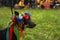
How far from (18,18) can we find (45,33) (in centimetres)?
250

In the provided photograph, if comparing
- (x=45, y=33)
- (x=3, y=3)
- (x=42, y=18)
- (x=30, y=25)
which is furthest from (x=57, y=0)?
(x=30, y=25)

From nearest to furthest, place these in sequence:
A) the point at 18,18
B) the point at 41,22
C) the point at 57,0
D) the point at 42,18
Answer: the point at 18,18, the point at 41,22, the point at 42,18, the point at 57,0

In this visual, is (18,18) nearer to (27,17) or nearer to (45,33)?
(27,17)

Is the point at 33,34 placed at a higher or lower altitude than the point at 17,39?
lower

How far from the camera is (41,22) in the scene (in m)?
7.79

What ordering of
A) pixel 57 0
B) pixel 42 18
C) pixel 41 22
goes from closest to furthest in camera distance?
pixel 41 22 → pixel 42 18 → pixel 57 0

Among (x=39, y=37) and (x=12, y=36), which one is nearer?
(x=12, y=36)

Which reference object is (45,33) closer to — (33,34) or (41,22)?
(33,34)

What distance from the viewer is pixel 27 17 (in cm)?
420

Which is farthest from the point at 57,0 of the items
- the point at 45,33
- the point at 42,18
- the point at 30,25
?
the point at 30,25

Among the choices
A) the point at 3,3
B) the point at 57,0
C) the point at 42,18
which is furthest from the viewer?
the point at 3,3

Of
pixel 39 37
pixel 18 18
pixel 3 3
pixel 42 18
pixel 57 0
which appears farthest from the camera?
pixel 3 3

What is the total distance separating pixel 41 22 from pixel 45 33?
1355 mm

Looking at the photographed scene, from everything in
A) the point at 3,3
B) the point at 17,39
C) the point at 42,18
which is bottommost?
the point at 3,3
